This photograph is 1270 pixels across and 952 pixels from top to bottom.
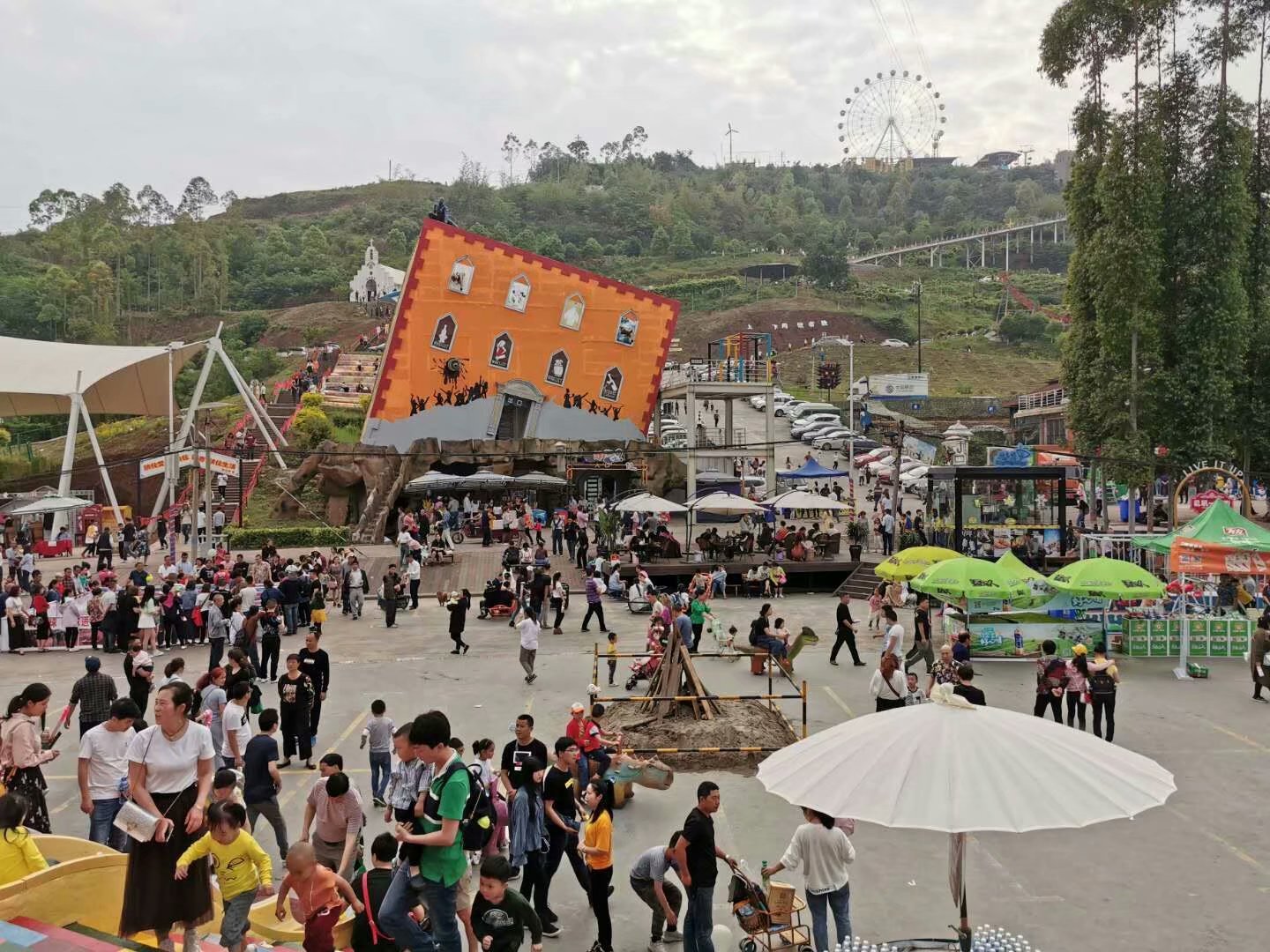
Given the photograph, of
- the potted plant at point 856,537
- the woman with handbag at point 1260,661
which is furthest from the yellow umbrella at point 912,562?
the potted plant at point 856,537

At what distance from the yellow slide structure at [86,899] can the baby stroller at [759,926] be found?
260 centimetres

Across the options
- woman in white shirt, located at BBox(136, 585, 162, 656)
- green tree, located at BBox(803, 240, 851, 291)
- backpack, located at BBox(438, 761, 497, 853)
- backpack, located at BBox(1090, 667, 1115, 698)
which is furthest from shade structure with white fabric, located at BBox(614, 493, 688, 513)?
green tree, located at BBox(803, 240, 851, 291)

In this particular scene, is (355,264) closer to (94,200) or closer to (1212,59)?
(94,200)

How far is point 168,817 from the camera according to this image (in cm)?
556

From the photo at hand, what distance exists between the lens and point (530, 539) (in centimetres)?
2822

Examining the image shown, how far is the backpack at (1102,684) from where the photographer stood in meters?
11.8

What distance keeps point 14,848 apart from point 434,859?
2353 millimetres

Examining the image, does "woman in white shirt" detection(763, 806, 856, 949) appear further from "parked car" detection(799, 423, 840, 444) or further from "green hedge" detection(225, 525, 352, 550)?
"parked car" detection(799, 423, 840, 444)

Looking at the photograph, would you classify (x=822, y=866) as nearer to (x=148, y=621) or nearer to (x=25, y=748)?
(x=25, y=748)

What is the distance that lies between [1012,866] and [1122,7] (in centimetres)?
2733

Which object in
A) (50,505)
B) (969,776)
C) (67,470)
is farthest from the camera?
(67,470)

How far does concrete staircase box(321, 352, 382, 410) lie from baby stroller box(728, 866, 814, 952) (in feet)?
123

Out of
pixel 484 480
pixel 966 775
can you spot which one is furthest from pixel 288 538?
pixel 966 775

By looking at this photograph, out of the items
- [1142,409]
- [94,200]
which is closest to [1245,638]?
[1142,409]
